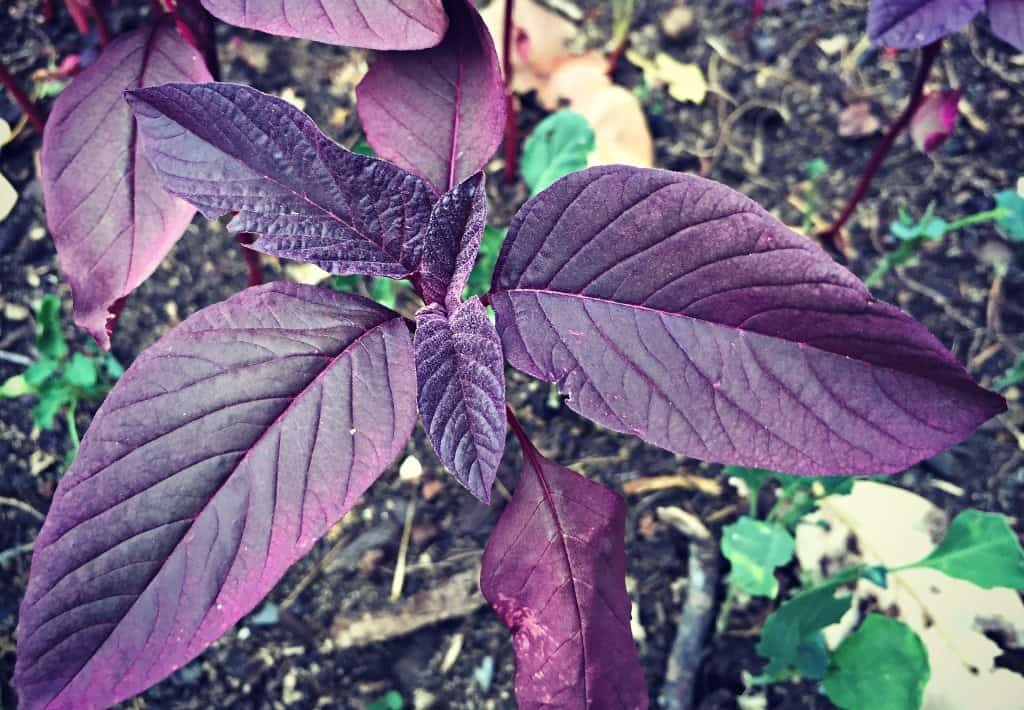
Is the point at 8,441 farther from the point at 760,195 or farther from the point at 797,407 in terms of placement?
the point at 760,195

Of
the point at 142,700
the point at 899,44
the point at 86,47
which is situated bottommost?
the point at 142,700

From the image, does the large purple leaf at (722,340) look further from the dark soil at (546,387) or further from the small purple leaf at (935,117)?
the small purple leaf at (935,117)

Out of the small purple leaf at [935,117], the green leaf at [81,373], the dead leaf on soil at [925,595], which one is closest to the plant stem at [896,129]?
the small purple leaf at [935,117]

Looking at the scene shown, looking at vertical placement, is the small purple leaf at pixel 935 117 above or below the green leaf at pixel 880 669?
above

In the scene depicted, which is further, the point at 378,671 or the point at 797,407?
the point at 378,671

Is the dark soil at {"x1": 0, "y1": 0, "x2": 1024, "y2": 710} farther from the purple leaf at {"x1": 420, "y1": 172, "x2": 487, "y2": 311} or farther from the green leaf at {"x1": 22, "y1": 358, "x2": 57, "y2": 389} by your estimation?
the purple leaf at {"x1": 420, "y1": 172, "x2": 487, "y2": 311}

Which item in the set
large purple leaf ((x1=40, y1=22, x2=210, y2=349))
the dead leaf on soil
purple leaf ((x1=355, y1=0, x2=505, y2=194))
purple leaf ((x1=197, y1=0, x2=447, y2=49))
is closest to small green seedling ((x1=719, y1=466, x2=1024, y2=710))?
the dead leaf on soil

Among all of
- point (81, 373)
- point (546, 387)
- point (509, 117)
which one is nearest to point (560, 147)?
point (509, 117)

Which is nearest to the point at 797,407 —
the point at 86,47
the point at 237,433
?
the point at 237,433
